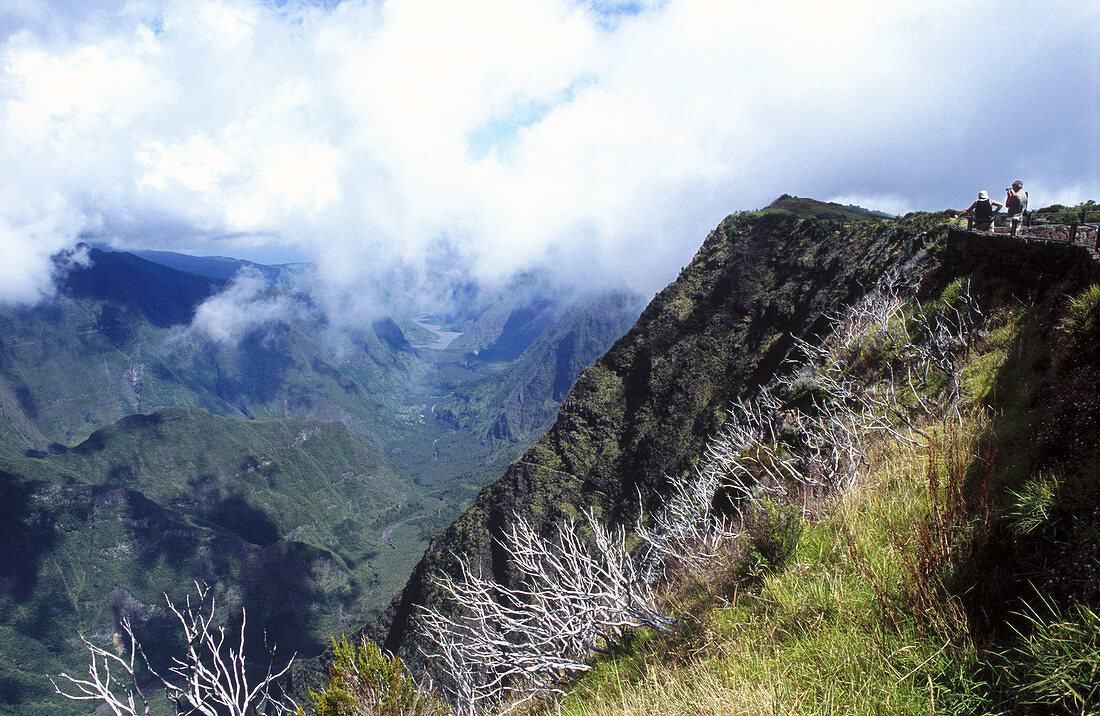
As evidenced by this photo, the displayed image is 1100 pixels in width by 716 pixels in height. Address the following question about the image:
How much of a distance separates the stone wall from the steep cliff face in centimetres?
2404

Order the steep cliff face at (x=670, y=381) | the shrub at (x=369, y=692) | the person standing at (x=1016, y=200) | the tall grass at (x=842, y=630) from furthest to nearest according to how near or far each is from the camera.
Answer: the steep cliff face at (x=670, y=381) < the person standing at (x=1016, y=200) < the shrub at (x=369, y=692) < the tall grass at (x=842, y=630)

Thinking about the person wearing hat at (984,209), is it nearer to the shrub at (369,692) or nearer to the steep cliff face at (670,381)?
the shrub at (369,692)

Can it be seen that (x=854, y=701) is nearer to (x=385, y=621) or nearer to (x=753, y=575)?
(x=753, y=575)

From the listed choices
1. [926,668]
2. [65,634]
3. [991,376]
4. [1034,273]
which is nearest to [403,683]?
[926,668]

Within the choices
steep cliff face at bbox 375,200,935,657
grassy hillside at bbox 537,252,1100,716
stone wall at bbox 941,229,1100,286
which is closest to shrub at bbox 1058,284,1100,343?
grassy hillside at bbox 537,252,1100,716

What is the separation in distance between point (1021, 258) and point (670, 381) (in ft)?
148

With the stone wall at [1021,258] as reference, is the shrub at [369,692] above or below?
below

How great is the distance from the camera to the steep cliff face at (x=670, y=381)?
4669 cm

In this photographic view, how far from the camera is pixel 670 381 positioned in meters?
56.0

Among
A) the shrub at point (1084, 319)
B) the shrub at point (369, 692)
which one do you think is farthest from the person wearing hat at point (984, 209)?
the shrub at point (369, 692)

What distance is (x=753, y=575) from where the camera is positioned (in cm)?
525

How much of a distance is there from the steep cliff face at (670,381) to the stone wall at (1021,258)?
78.9 ft

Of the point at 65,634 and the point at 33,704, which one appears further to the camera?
the point at 65,634

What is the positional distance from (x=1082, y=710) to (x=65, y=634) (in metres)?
244
